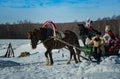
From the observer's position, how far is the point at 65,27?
57.6m

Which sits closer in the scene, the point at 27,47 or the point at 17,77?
the point at 17,77

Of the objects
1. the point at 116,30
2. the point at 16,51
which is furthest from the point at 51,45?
the point at 116,30

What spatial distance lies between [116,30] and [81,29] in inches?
1013

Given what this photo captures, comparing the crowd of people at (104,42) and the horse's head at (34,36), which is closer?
the crowd of people at (104,42)

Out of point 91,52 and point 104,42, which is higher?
point 104,42

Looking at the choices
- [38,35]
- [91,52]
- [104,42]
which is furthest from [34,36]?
[104,42]

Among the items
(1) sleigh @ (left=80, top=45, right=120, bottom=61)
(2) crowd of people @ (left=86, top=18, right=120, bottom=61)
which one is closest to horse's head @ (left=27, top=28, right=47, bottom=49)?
(1) sleigh @ (left=80, top=45, right=120, bottom=61)

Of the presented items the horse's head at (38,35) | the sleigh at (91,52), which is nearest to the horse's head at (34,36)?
the horse's head at (38,35)

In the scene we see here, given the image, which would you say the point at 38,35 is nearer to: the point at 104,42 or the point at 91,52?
the point at 91,52

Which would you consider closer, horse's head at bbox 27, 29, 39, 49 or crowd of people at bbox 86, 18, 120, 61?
crowd of people at bbox 86, 18, 120, 61

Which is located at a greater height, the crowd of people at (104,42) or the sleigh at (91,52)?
the crowd of people at (104,42)

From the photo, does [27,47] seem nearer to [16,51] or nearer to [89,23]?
[16,51]

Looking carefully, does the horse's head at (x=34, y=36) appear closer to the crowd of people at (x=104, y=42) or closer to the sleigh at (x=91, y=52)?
the sleigh at (x=91, y=52)

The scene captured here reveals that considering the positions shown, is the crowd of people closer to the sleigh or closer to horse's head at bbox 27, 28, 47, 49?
the sleigh
